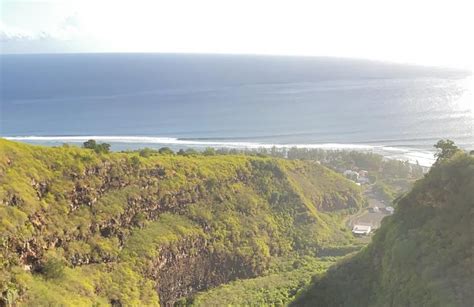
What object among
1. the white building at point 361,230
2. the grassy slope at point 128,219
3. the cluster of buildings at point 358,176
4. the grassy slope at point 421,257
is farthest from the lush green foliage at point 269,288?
the cluster of buildings at point 358,176

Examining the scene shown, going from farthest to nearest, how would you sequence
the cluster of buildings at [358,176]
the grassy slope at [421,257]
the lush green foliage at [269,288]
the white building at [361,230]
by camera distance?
1. the cluster of buildings at [358,176]
2. the white building at [361,230]
3. the lush green foliage at [269,288]
4. the grassy slope at [421,257]

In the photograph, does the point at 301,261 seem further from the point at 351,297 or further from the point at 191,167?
the point at 351,297

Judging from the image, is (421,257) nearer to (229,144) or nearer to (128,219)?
(128,219)

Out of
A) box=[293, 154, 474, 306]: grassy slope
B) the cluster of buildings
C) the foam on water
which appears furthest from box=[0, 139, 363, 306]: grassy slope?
the foam on water

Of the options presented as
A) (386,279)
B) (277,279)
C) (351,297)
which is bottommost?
(277,279)

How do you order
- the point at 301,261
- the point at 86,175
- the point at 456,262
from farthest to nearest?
1. the point at 301,261
2. the point at 86,175
3. the point at 456,262

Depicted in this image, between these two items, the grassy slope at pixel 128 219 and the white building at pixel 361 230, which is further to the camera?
the white building at pixel 361 230

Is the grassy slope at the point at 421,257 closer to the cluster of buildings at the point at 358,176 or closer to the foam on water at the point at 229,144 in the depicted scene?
the cluster of buildings at the point at 358,176

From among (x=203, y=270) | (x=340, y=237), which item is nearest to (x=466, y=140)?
(x=340, y=237)
